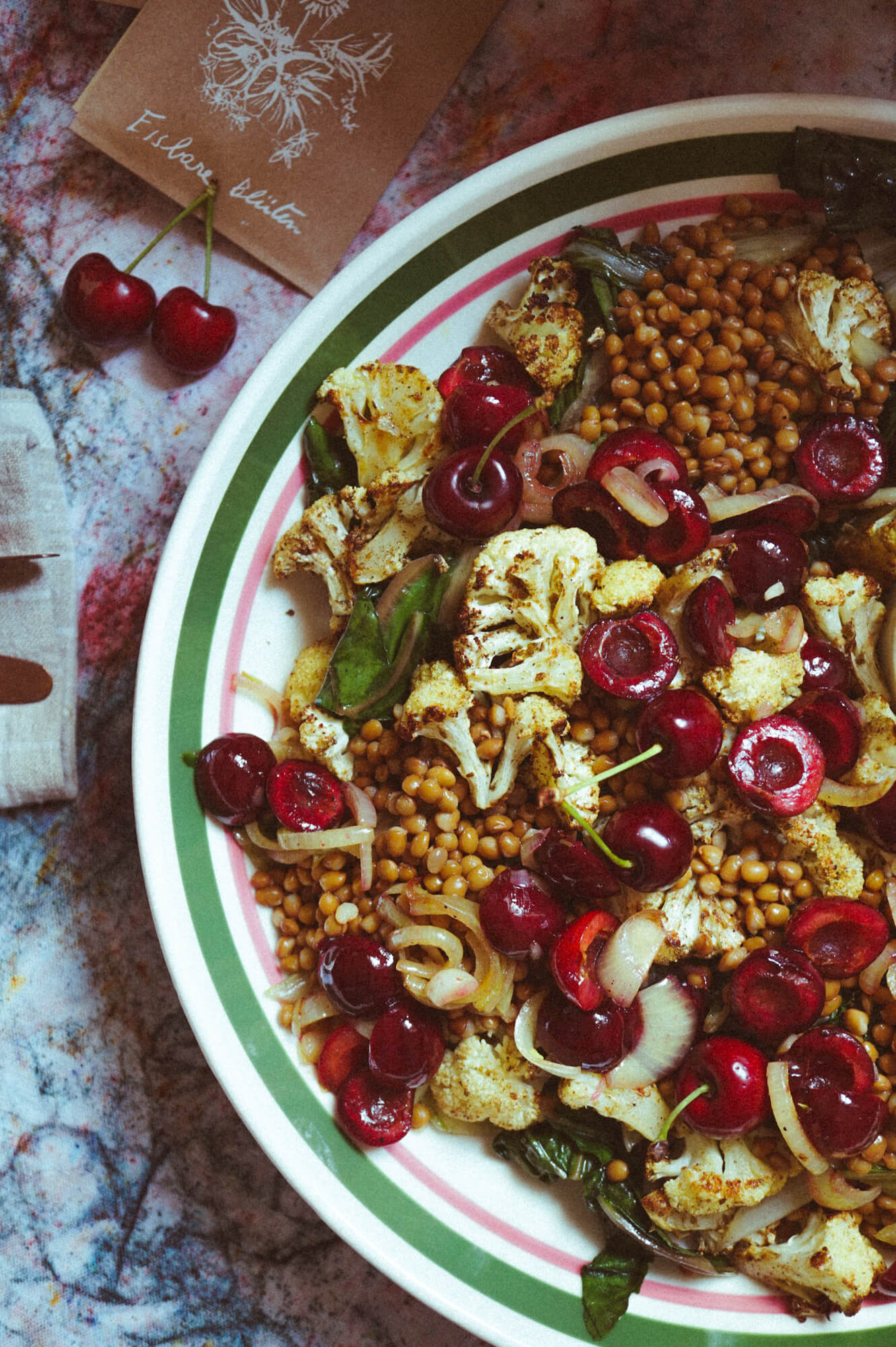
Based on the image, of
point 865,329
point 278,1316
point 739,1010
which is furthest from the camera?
point 278,1316

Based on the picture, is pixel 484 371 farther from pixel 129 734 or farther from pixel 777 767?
pixel 129 734

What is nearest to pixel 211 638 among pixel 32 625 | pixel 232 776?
pixel 232 776

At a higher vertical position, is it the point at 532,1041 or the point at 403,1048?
the point at 532,1041

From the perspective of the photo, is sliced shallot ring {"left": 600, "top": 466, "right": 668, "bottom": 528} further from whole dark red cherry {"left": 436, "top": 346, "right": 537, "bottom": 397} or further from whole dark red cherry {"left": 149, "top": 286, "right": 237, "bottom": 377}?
whole dark red cherry {"left": 149, "top": 286, "right": 237, "bottom": 377}

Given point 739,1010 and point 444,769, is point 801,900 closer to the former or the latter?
point 739,1010

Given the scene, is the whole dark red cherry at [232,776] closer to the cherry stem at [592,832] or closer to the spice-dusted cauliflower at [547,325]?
the cherry stem at [592,832]

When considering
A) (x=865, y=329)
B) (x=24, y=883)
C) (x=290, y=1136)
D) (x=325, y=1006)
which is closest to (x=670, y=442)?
(x=865, y=329)

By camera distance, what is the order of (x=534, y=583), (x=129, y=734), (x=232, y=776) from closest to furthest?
(x=534, y=583) < (x=232, y=776) < (x=129, y=734)
